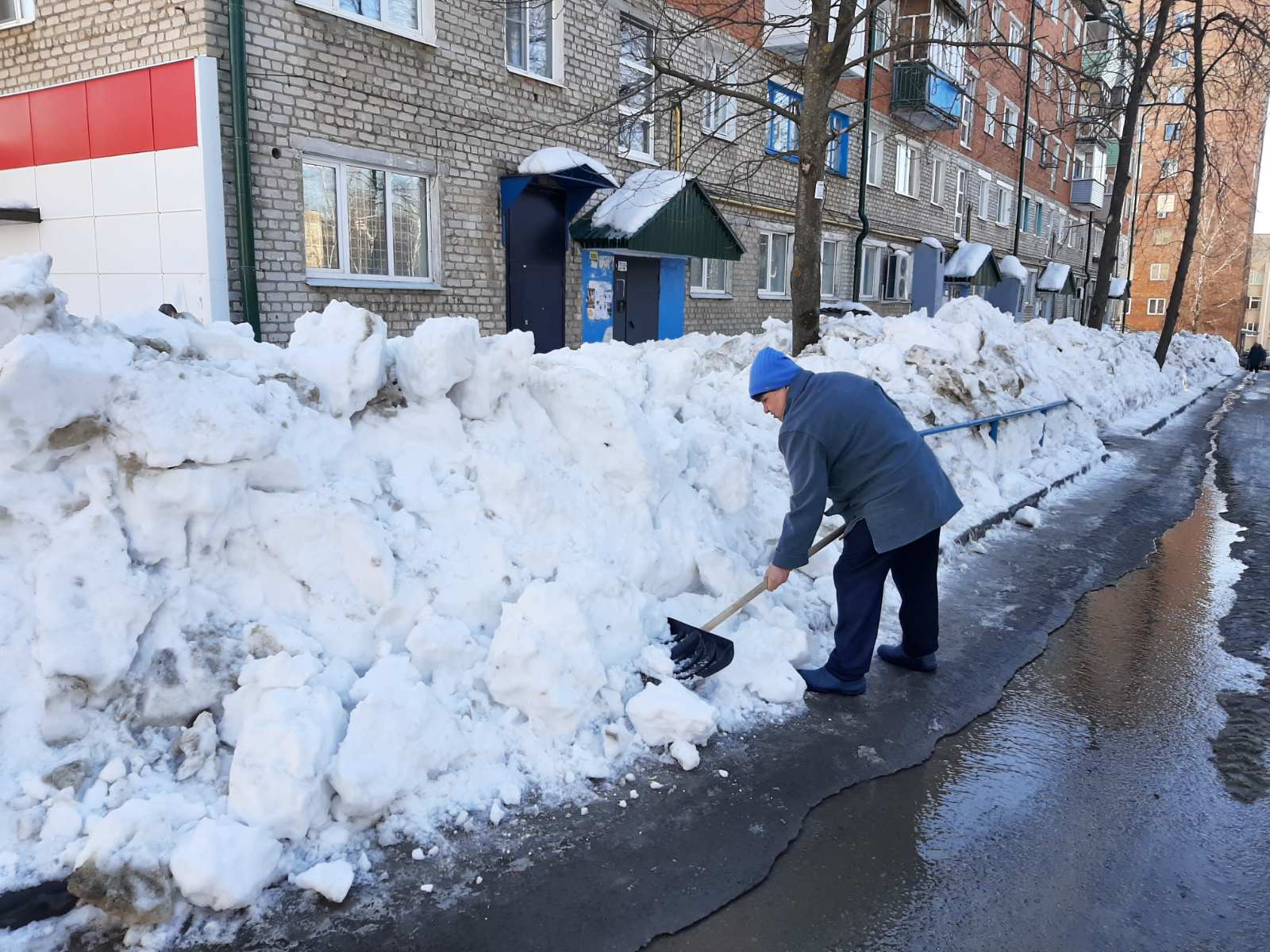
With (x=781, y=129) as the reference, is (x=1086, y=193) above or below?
above

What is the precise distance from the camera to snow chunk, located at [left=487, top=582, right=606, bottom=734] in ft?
10.7

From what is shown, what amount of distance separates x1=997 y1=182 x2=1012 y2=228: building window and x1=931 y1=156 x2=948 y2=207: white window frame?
5.80 m

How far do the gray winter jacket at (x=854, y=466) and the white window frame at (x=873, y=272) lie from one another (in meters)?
17.8

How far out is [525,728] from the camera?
10.6ft

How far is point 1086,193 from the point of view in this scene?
36.3 m

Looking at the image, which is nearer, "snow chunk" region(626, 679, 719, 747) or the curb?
"snow chunk" region(626, 679, 719, 747)

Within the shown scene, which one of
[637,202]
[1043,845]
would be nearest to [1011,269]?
[637,202]

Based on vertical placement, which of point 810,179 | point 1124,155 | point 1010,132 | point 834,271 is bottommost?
point 834,271

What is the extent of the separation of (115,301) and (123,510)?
6.99m

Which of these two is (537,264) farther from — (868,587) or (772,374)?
(868,587)

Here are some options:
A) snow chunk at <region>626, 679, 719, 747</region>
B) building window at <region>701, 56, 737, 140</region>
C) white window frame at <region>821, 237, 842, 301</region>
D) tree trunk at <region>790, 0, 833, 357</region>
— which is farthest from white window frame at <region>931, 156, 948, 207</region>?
snow chunk at <region>626, 679, 719, 747</region>

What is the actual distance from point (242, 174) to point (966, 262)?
66.5ft

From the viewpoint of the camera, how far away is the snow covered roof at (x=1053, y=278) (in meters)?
32.4

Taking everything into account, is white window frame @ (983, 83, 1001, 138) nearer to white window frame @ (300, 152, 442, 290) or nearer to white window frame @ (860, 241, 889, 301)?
white window frame @ (860, 241, 889, 301)
